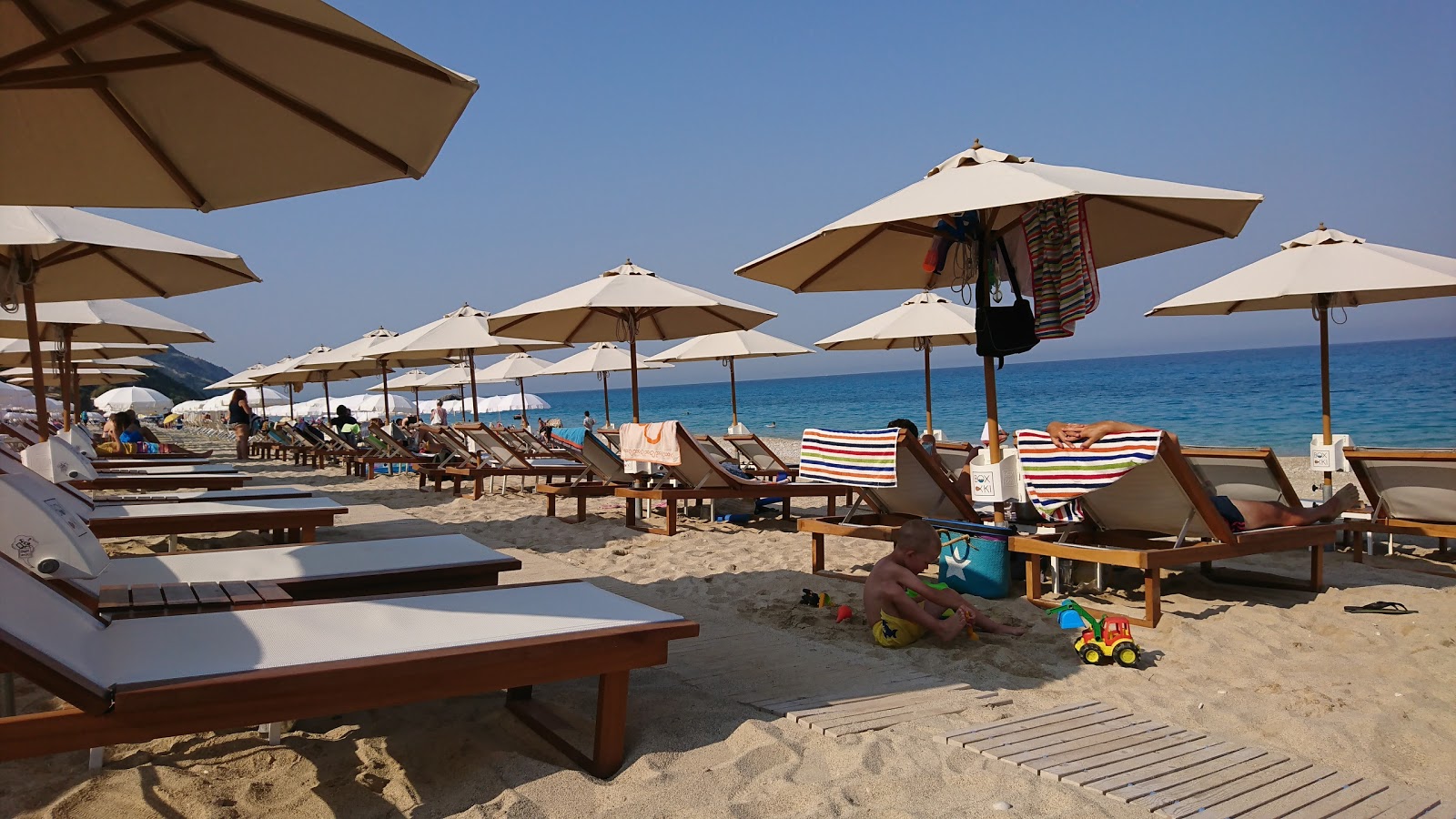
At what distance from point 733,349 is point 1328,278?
25.7 feet

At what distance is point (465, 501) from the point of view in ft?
30.8

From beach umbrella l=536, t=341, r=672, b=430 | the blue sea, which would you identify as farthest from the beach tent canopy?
the blue sea

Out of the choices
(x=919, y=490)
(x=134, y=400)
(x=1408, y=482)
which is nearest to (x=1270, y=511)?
(x=1408, y=482)

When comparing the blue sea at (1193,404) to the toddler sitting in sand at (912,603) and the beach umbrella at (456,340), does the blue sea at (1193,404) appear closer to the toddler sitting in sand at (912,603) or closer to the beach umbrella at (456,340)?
the beach umbrella at (456,340)

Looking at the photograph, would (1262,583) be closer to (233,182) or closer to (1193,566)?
(1193,566)

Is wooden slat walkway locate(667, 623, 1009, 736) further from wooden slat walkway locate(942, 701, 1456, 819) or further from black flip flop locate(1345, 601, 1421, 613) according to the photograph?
black flip flop locate(1345, 601, 1421, 613)

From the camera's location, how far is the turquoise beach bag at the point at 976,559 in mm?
4438

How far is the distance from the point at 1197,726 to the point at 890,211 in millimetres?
2433

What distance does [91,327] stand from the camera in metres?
9.02

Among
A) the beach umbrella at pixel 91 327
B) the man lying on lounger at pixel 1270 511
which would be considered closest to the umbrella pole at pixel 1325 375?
the man lying on lounger at pixel 1270 511

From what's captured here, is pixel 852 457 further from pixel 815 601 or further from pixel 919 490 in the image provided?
pixel 815 601

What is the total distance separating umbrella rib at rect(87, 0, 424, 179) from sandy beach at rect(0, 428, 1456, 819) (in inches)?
76.4

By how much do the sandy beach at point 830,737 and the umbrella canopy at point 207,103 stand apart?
76.4 inches

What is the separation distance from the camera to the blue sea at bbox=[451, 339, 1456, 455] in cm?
2553
